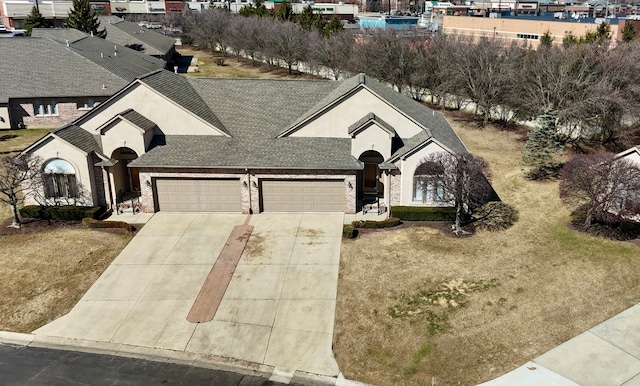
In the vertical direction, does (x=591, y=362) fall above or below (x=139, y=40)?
below

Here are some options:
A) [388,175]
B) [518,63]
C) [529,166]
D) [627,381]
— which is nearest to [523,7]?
[518,63]

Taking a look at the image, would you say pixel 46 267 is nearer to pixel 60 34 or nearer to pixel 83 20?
pixel 60 34

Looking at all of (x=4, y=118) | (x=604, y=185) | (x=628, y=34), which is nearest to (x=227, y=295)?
(x=604, y=185)

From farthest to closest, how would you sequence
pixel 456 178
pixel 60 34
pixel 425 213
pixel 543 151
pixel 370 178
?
pixel 60 34 → pixel 543 151 → pixel 370 178 → pixel 425 213 → pixel 456 178

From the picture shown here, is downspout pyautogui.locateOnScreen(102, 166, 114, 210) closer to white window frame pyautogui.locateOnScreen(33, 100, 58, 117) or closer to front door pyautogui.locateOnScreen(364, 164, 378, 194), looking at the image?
front door pyautogui.locateOnScreen(364, 164, 378, 194)

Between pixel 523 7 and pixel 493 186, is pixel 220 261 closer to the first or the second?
pixel 493 186

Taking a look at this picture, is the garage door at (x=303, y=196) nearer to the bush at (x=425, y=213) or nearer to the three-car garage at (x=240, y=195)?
the three-car garage at (x=240, y=195)

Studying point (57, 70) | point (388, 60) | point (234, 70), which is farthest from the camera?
point (234, 70)

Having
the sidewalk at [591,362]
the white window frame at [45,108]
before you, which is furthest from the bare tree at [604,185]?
the white window frame at [45,108]

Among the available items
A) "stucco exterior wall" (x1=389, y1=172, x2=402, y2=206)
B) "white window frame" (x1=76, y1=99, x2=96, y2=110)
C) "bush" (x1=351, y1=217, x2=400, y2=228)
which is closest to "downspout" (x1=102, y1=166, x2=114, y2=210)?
"bush" (x1=351, y1=217, x2=400, y2=228)
